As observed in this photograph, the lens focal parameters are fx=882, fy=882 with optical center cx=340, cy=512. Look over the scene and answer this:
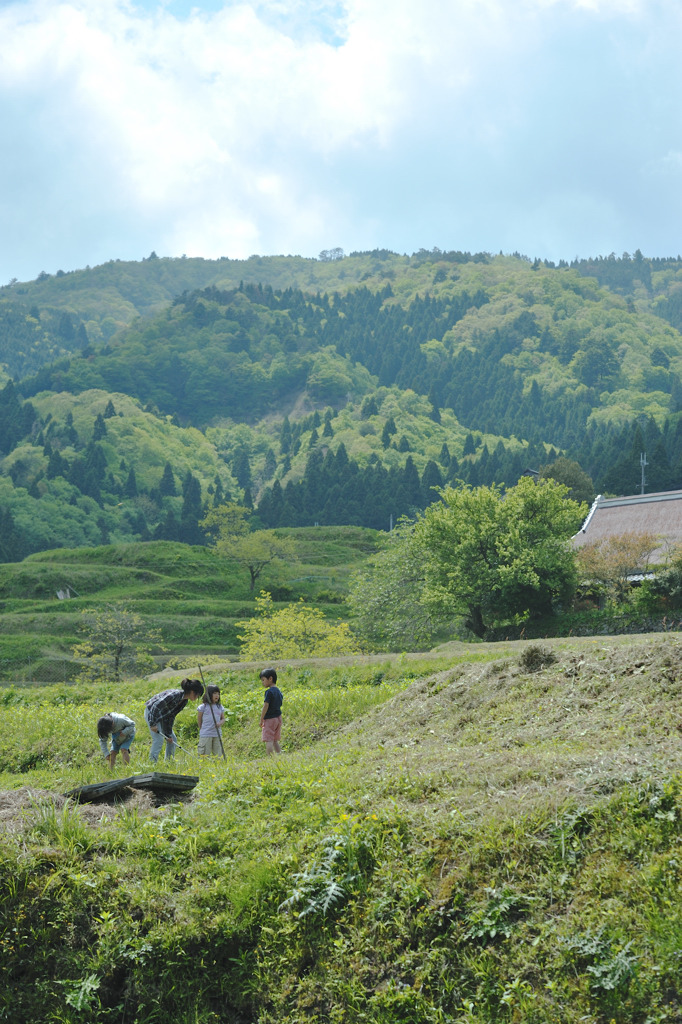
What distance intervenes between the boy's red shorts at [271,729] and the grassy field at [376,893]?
3951 mm

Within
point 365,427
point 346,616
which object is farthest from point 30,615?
point 365,427

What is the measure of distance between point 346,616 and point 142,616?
17234mm

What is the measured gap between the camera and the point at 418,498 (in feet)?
454

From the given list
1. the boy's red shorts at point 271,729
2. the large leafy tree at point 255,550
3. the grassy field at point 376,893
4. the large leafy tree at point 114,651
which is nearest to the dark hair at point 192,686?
the boy's red shorts at point 271,729

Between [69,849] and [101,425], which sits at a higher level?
[101,425]

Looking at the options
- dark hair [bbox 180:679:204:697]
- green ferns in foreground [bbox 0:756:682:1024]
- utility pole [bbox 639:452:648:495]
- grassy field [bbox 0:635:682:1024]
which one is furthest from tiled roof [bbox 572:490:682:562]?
green ferns in foreground [bbox 0:756:682:1024]

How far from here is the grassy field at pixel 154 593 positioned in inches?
2520

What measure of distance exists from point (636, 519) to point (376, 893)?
49.5 meters

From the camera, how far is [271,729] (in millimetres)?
14359

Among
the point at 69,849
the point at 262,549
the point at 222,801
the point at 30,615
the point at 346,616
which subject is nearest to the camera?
the point at 69,849

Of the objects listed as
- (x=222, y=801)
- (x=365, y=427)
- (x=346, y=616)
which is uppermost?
(x=365, y=427)

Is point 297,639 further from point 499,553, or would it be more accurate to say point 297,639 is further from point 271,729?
point 271,729

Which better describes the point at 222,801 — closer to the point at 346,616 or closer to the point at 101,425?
the point at 346,616

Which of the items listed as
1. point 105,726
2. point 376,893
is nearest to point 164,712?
point 105,726
